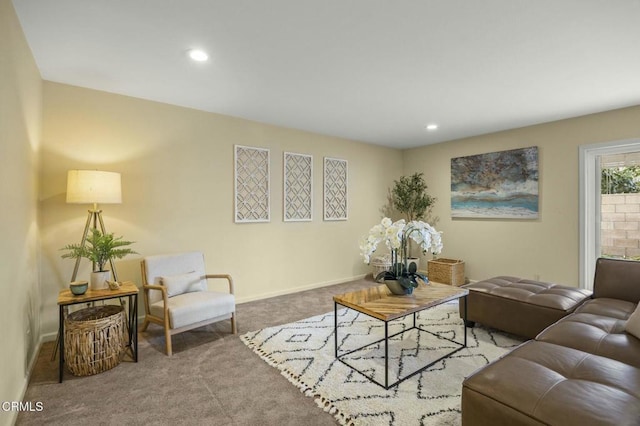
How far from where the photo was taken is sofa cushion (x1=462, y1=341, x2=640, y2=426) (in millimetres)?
1141

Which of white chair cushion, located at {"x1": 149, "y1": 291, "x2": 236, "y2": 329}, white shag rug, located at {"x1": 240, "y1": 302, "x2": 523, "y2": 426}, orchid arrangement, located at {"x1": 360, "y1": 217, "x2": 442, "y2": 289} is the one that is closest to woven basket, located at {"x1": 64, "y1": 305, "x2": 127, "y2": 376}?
white chair cushion, located at {"x1": 149, "y1": 291, "x2": 236, "y2": 329}

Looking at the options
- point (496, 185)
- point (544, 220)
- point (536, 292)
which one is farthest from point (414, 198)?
point (536, 292)

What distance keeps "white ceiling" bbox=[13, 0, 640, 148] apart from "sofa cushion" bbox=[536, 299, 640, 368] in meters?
1.96

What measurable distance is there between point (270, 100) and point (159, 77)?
1083 millimetres

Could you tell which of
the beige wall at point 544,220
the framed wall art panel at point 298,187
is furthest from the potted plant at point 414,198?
the framed wall art panel at point 298,187

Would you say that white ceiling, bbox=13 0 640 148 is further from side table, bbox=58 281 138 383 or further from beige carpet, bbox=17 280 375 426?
beige carpet, bbox=17 280 375 426

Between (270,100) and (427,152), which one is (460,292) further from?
(427,152)

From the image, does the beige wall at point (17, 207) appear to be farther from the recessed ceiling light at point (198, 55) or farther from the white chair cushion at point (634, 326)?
the white chair cushion at point (634, 326)

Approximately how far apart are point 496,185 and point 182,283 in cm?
455

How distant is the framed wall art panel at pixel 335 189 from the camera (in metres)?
4.89

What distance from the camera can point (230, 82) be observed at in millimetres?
2879

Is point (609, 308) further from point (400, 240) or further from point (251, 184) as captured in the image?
point (251, 184)

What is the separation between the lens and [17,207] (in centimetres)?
198

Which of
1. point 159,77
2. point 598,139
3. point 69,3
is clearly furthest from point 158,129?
point 598,139
